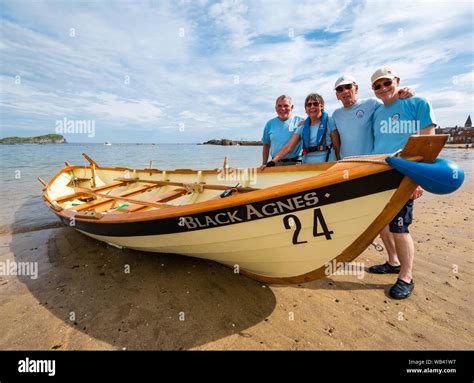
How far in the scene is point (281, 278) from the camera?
2.85m

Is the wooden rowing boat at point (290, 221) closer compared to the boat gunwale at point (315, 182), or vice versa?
the boat gunwale at point (315, 182)

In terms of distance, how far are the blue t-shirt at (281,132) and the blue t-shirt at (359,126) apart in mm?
907

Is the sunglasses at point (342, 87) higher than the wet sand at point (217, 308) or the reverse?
higher

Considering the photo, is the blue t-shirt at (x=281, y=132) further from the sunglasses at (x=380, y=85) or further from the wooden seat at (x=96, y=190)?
the wooden seat at (x=96, y=190)

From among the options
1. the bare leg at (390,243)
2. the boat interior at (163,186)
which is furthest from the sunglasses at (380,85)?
the bare leg at (390,243)

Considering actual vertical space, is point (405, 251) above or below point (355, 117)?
below

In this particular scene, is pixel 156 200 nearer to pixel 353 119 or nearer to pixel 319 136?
pixel 319 136

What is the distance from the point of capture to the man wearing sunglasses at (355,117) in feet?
10.3

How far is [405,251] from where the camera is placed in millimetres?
2990
